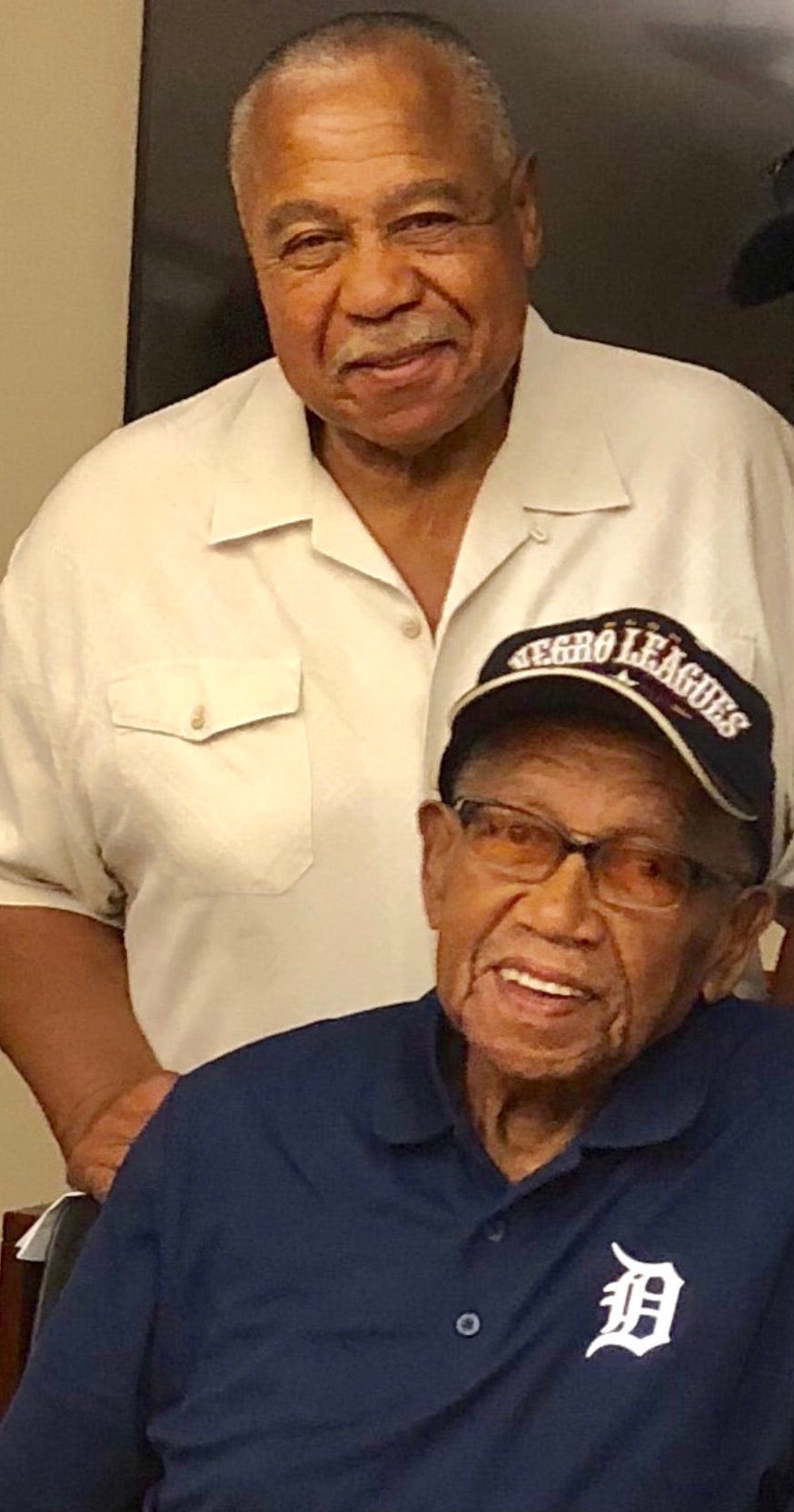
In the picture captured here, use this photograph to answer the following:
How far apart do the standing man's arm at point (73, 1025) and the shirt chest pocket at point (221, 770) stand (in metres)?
0.11

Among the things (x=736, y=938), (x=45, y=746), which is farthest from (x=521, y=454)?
(x=736, y=938)

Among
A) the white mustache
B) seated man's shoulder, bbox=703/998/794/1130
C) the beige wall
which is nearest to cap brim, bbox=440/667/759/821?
seated man's shoulder, bbox=703/998/794/1130

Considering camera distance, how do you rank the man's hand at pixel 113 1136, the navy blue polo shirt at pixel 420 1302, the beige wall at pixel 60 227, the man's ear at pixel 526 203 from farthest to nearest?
the beige wall at pixel 60 227 → the man's ear at pixel 526 203 → the man's hand at pixel 113 1136 → the navy blue polo shirt at pixel 420 1302

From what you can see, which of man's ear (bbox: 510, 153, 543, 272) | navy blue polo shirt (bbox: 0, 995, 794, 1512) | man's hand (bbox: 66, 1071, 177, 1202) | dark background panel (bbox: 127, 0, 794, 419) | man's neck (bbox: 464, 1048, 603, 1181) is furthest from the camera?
dark background panel (bbox: 127, 0, 794, 419)

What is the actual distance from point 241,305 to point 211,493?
76 cm

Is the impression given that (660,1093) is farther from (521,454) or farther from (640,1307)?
(521,454)

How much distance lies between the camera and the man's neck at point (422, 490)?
164 cm

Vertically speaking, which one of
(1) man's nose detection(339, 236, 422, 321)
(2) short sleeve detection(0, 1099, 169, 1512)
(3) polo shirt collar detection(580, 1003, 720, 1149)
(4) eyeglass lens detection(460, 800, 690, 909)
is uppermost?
(1) man's nose detection(339, 236, 422, 321)

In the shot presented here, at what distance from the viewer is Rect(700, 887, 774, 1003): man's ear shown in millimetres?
1228

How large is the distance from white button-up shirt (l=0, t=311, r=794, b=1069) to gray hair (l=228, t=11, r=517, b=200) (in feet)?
0.62

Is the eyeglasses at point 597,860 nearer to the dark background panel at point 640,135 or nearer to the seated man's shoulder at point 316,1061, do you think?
the seated man's shoulder at point 316,1061

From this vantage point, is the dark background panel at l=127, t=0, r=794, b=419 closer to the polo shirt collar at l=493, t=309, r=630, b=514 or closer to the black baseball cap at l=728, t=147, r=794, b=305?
the black baseball cap at l=728, t=147, r=794, b=305

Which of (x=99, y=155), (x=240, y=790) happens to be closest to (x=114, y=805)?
(x=240, y=790)

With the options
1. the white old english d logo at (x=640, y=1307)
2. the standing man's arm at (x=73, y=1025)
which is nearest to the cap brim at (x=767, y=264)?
the standing man's arm at (x=73, y=1025)
